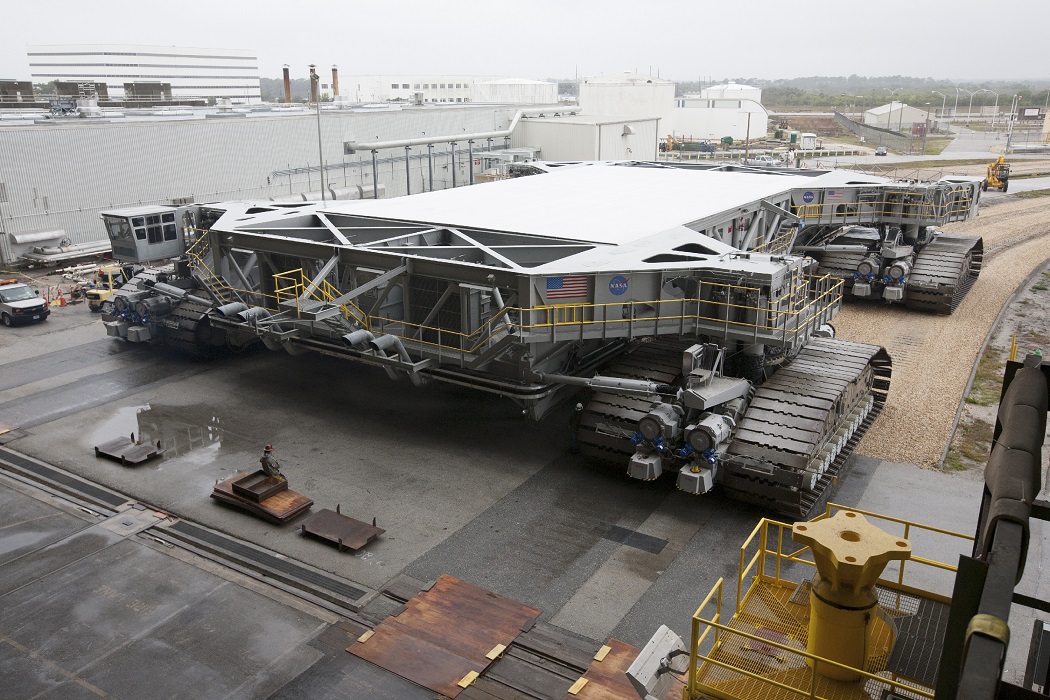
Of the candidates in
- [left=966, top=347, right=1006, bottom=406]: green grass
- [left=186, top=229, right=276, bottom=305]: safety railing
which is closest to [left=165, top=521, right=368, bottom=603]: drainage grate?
[left=186, top=229, right=276, bottom=305]: safety railing

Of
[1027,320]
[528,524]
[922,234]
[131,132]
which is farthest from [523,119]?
[528,524]

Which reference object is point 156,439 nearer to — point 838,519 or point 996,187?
point 838,519

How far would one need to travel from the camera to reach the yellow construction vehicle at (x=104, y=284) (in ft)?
88.7

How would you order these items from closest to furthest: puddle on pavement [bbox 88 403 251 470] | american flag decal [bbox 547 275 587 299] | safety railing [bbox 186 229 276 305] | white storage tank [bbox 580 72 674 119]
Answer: american flag decal [bbox 547 275 587 299], puddle on pavement [bbox 88 403 251 470], safety railing [bbox 186 229 276 305], white storage tank [bbox 580 72 674 119]

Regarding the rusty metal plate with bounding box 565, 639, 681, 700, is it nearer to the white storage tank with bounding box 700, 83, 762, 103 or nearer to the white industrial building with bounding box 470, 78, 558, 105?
the white industrial building with bounding box 470, 78, 558, 105

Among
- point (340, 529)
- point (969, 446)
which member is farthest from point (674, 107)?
point (340, 529)

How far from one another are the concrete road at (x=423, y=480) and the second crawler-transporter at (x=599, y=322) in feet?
2.76

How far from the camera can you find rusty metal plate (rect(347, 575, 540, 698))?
10406 mm

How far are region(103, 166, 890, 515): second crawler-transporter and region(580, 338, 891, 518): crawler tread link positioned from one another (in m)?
0.04

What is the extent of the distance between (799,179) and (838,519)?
24.3 metres

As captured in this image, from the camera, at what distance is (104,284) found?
28.7 m

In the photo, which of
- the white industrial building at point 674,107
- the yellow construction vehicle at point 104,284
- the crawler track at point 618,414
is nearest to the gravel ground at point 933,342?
the crawler track at point 618,414

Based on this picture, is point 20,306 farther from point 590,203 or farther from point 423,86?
point 423,86

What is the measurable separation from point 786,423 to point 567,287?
4.56 meters
